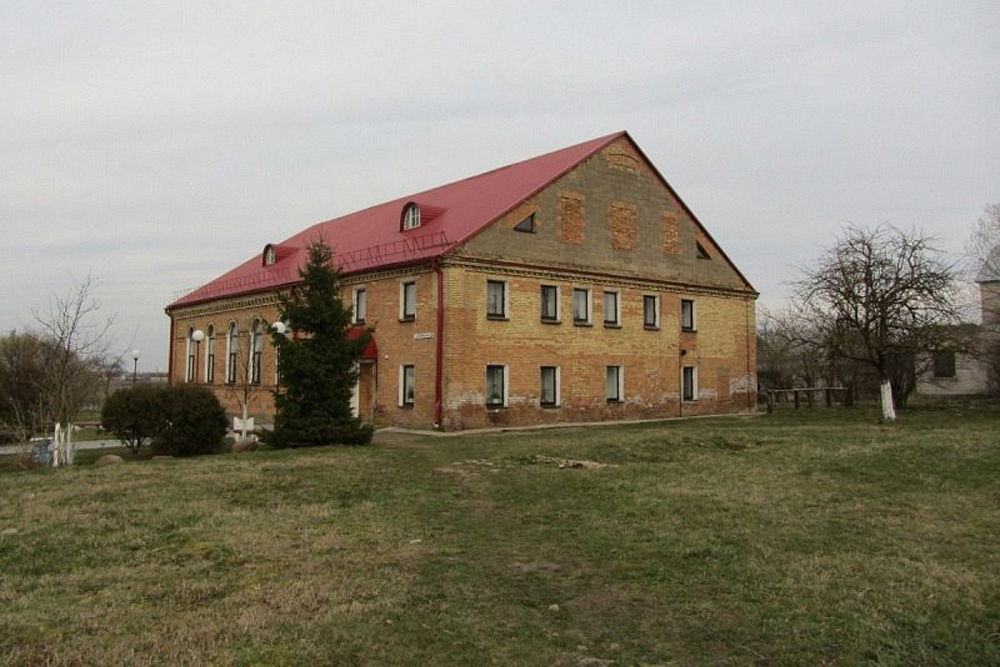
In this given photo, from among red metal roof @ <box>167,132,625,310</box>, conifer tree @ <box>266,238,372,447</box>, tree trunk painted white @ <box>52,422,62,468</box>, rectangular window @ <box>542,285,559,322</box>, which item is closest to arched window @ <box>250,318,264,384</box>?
red metal roof @ <box>167,132,625,310</box>

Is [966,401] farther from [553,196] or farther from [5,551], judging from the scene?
[5,551]

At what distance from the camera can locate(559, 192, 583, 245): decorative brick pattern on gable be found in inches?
995

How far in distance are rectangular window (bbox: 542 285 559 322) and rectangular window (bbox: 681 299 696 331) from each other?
6.60m

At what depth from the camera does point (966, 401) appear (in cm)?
3512

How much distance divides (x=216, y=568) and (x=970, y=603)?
6.40 meters

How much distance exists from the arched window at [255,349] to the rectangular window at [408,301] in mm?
10623

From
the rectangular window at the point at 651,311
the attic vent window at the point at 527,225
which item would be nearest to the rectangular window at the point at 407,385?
the attic vent window at the point at 527,225

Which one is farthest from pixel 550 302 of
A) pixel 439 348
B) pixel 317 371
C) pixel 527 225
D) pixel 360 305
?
pixel 317 371

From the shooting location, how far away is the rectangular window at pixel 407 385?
23.5 metres

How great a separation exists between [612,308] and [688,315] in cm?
439

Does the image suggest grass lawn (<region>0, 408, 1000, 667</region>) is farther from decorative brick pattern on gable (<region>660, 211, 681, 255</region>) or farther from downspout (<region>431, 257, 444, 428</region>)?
decorative brick pattern on gable (<region>660, 211, 681, 255</region>)

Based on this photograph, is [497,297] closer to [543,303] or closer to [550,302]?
[543,303]

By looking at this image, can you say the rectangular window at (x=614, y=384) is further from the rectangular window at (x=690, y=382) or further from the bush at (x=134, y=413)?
the bush at (x=134, y=413)

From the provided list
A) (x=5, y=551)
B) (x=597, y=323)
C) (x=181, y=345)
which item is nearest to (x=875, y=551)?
(x=5, y=551)
